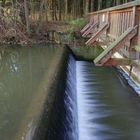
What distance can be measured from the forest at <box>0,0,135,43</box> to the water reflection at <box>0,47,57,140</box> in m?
5.15

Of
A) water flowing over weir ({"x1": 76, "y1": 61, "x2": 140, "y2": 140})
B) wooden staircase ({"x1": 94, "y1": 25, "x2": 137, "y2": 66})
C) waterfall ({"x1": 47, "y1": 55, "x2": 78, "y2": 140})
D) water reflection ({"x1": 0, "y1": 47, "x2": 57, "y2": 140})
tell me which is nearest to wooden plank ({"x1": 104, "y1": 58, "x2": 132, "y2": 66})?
wooden staircase ({"x1": 94, "y1": 25, "x2": 137, "y2": 66})

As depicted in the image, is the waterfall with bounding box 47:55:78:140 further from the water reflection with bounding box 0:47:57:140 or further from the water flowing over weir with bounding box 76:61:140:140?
the water reflection with bounding box 0:47:57:140

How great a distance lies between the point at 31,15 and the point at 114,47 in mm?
17570

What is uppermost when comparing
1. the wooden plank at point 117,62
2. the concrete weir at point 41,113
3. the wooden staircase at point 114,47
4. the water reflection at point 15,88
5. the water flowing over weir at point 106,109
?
the wooden staircase at point 114,47

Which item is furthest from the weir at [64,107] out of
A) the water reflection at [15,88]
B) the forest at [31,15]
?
the forest at [31,15]

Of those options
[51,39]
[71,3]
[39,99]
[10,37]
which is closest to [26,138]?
[39,99]

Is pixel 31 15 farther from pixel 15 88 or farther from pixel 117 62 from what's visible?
pixel 117 62

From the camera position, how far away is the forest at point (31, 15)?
17844mm

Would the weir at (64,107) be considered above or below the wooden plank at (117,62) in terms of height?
below

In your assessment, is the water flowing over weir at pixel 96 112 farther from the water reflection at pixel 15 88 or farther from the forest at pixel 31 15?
the forest at pixel 31 15

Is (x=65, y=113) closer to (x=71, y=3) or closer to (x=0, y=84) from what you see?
(x=0, y=84)

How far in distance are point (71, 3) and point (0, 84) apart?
1881cm

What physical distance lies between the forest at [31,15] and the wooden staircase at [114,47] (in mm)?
11914

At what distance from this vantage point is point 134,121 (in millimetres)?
6746
